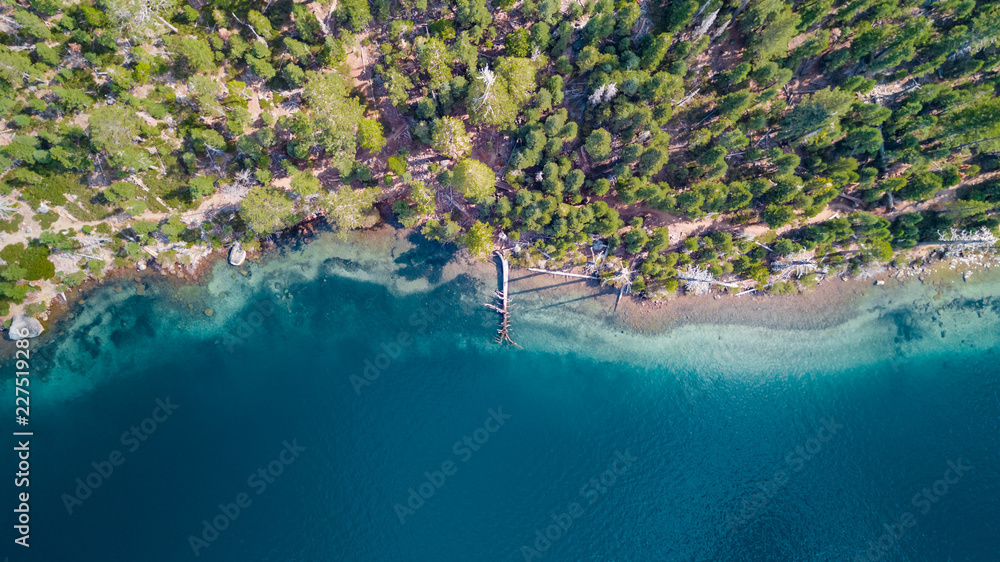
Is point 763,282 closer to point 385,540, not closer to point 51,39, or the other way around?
point 385,540

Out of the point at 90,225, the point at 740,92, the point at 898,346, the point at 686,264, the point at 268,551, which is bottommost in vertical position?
the point at 898,346

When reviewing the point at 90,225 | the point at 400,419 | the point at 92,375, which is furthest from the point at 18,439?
the point at 400,419
